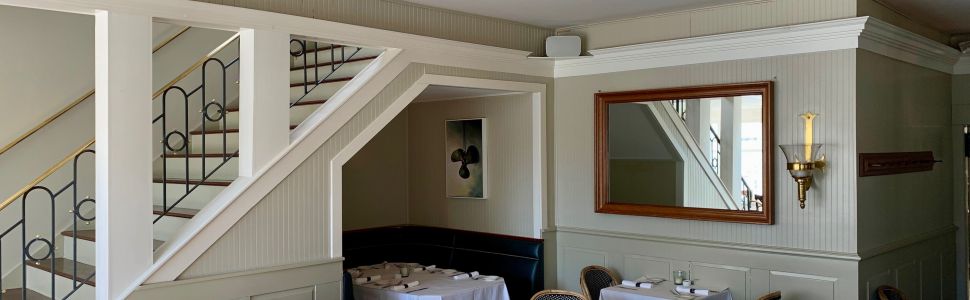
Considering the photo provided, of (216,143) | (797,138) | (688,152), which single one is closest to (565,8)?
(688,152)

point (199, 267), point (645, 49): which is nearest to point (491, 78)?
point (645, 49)

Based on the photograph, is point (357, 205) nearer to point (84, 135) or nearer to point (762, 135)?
point (84, 135)

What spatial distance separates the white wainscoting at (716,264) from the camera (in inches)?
211

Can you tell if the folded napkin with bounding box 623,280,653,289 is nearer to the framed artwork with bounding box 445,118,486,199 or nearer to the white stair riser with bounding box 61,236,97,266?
the framed artwork with bounding box 445,118,486,199

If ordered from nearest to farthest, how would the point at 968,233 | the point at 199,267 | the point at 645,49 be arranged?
1. the point at 199,267
2. the point at 645,49
3. the point at 968,233

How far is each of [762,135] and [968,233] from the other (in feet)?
9.23

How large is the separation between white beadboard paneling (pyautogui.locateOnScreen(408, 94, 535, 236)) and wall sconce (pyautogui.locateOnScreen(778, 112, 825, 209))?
2157mm

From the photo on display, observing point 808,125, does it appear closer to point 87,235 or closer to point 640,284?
point 640,284

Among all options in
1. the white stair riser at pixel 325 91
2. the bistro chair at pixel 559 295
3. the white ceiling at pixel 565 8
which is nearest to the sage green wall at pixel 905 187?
the white ceiling at pixel 565 8

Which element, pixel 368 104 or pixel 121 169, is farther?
pixel 368 104

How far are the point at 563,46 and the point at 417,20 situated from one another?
1.38m

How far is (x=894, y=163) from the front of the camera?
573 cm

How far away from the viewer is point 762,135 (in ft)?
18.4

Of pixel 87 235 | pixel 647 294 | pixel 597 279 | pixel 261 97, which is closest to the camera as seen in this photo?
pixel 261 97
